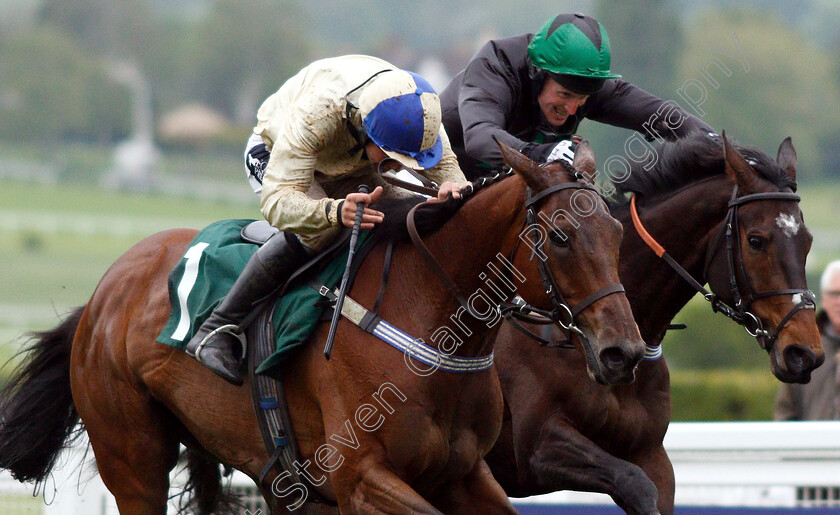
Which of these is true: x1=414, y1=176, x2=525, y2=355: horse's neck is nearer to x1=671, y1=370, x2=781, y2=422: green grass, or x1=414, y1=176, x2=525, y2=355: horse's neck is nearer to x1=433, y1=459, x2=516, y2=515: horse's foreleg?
x1=433, y1=459, x2=516, y2=515: horse's foreleg

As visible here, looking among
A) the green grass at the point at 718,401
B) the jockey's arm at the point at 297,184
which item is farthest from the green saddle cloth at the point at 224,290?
the green grass at the point at 718,401

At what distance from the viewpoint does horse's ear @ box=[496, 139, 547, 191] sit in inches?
132

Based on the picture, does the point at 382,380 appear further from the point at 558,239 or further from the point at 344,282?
the point at 558,239

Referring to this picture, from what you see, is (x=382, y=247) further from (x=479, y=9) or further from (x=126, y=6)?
(x=479, y=9)

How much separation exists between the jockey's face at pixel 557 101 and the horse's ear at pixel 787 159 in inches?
28.9

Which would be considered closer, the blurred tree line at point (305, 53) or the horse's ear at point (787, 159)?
the horse's ear at point (787, 159)

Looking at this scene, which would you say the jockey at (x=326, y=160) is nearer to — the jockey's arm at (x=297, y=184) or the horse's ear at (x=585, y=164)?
the jockey's arm at (x=297, y=184)

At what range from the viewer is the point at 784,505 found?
5152mm

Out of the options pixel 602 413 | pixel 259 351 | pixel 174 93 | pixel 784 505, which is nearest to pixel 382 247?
pixel 259 351

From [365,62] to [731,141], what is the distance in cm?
143

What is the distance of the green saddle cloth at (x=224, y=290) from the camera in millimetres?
3717

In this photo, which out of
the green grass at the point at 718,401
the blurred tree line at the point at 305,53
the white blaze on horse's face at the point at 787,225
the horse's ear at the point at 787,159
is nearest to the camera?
the white blaze on horse's face at the point at 787,225

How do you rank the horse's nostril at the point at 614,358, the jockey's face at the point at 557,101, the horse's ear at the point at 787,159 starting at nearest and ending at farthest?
1. the horse's nostril at the point at 614,358
2. the horse's ear at the point at 787,159
3. the jockey's face at the point at 557,101

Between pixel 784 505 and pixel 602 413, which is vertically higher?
pixel 602 413
